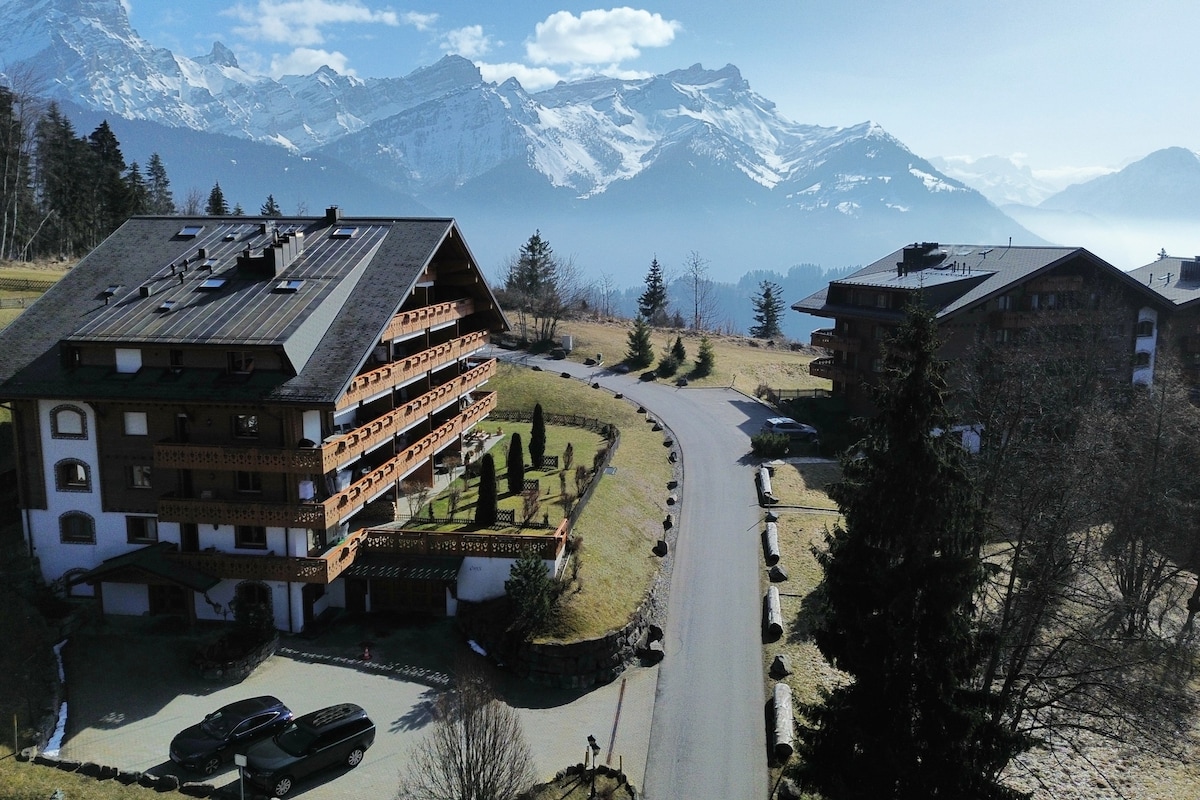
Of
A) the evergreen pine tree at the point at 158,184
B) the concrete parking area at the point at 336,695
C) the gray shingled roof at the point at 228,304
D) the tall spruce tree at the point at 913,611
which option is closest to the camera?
the tall spruce tree at the point at 913,611

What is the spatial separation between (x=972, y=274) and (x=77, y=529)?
199ft

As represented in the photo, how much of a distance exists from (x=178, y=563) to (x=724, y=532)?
87.3 ft

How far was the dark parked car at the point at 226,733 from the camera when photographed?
1021 inches

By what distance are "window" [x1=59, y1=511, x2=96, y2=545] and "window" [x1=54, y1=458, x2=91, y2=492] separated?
1040 mm

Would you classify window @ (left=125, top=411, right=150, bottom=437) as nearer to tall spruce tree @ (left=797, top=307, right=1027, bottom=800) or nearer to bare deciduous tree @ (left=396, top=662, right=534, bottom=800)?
bare deciduous tree @ (left=396, top=662, right=534, bottom=800)

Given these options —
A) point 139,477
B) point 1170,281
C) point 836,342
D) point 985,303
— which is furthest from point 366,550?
point 1170,281

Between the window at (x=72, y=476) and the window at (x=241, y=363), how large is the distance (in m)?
7.96

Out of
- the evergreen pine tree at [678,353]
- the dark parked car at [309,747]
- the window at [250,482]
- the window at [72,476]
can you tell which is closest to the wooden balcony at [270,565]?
the window at [250,482]

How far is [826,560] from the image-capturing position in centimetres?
2330

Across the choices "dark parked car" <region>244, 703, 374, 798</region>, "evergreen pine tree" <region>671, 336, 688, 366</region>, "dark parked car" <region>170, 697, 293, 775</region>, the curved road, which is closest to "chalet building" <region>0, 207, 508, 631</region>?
"dark parked car" <region>170, 697, 293, 775</region>

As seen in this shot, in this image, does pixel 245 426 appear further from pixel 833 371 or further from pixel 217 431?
pixel 833 371

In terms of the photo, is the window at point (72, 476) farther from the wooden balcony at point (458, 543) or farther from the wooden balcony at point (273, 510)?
the wooden balcony at point (458, 543)

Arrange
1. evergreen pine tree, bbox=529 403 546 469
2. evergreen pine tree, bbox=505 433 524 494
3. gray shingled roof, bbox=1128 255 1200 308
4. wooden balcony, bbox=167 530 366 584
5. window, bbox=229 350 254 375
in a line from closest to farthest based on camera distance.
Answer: wooden balcony, bbox=167 530 366 584 < window, bbox=229 350 254 375 < evergreen pine tree, bbox=505 433 524 494 < evergreen pine tree, bbox=529 403 546 469 < gray shingled roof, bbox=1128 255 1200 308

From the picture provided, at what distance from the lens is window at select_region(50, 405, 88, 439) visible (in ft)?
116
